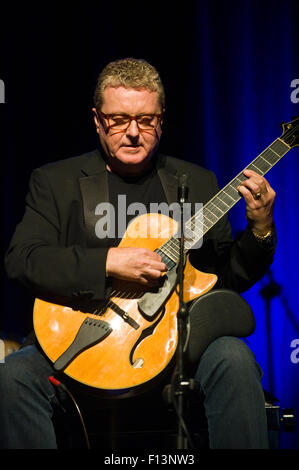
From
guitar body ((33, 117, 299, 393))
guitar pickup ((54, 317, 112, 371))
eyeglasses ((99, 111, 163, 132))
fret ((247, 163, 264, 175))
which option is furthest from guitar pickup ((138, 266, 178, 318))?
eyeglasses ((99, 111, 163, 132))

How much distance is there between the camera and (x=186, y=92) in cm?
322

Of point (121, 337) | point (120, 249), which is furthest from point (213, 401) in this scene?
point (120, 249)

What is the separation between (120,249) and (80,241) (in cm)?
30

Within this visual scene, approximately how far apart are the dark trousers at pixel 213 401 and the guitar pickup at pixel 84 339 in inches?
5.0

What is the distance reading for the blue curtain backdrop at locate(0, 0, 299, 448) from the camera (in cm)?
314

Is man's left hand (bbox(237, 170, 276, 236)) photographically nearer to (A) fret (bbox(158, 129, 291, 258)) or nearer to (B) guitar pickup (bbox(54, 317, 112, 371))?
(A) fret (bbox(158, 129, 291, 258))

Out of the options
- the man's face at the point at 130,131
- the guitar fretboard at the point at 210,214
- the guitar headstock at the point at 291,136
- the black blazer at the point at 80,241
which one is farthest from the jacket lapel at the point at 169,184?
the guitar headstock at the point at 291,136

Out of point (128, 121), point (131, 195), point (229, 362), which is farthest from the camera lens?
point (131, 195)

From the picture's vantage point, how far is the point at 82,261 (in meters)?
2.09

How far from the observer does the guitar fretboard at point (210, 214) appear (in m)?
2.15

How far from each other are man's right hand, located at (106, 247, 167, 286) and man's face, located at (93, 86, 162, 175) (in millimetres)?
480

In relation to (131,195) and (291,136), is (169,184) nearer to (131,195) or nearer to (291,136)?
(131,195)

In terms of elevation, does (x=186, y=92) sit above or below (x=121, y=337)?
above

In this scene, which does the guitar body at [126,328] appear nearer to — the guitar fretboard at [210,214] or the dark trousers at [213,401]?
the guitar fretboard at [210,214]
